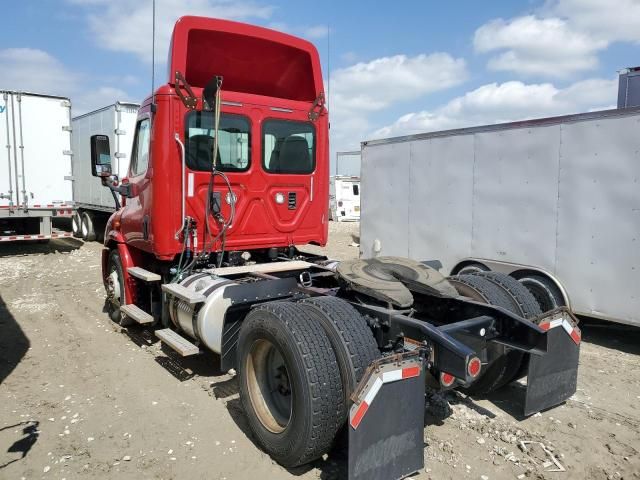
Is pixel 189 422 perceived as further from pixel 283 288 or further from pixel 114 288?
pixel 114 288

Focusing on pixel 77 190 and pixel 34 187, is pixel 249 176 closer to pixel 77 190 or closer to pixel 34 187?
pixel 34 187

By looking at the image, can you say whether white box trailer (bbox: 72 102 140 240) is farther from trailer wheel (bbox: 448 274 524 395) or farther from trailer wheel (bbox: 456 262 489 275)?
trailer wheel (bbox: 448 274 524 395)

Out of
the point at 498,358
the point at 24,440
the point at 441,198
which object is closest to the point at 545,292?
the point at 441,198

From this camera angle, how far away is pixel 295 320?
10.9 feet

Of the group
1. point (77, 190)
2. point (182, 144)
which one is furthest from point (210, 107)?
point (77, 190)

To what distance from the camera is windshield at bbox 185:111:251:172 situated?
5180 millimetres

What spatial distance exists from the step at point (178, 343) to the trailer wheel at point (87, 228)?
11.8m

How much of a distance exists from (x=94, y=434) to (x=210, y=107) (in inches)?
124

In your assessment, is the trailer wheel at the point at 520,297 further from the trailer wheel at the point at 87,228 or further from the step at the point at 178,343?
the trailer wheel at the point at 87,228

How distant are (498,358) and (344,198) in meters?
21.0

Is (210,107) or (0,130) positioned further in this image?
(0,130)

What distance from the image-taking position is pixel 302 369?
3.07 m

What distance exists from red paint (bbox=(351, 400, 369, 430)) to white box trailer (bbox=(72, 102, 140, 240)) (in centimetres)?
1095

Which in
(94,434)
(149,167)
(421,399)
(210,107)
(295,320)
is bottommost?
(94,434)
